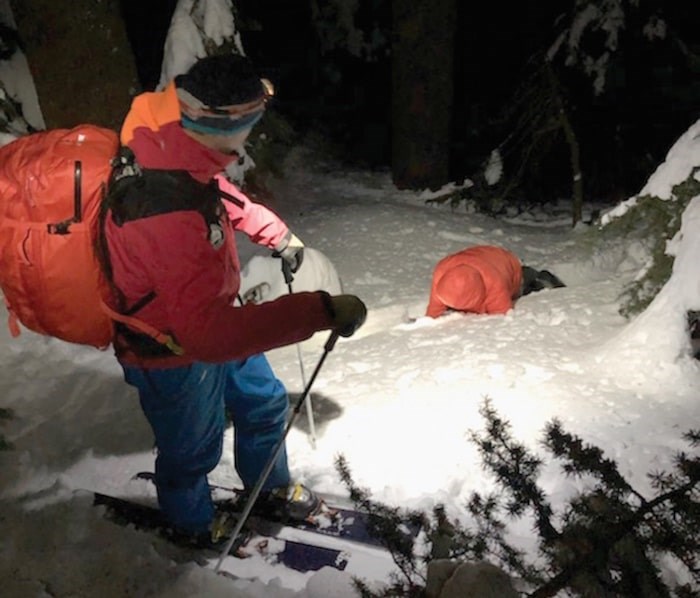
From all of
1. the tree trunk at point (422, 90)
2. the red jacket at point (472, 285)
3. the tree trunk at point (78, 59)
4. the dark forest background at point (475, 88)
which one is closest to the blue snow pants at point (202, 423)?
the red jacket at point (472, 285)

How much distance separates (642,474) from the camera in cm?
310

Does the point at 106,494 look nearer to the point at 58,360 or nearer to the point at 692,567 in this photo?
the point at 58,360

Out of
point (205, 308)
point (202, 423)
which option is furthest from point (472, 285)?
point (205, 308)

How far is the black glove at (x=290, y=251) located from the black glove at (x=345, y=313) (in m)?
1.16

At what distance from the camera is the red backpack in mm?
2342

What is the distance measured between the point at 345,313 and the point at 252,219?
1200 mm

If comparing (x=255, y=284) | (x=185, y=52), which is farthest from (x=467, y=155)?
(x=255, y=284)

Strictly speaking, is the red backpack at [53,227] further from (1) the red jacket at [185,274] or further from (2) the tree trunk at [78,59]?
(2) the tree trunk at [78,59]

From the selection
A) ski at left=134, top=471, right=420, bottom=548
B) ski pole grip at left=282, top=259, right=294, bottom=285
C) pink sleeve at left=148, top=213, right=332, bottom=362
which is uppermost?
pink sleeve at left=148, top=213, right=332, bottom=362

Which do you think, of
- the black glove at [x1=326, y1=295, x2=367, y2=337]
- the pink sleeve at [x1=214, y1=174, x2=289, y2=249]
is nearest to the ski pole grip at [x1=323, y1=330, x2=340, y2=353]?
the black glove at [x1=326, y1=295, x2=367, y2=337]

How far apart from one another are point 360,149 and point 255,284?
8222 millimetres

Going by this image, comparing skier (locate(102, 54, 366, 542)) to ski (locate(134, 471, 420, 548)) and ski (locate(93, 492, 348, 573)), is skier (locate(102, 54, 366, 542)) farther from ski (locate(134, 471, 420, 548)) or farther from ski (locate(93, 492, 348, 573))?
ski (locate(134, 471, 420, 548))

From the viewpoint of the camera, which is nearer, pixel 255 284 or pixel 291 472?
pixel 291 472

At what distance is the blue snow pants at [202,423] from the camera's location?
2.71 meters
